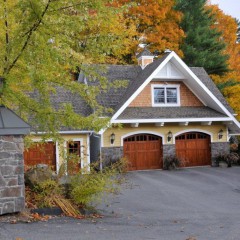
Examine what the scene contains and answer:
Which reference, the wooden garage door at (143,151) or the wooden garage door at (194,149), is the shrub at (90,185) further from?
the wooden garage door at (194,149)

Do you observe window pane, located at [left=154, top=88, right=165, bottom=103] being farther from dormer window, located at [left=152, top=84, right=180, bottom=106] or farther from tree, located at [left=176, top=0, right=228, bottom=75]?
tree, located at [left=176, top=0, right=228, bottom=75]

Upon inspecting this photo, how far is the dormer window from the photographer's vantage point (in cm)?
2238

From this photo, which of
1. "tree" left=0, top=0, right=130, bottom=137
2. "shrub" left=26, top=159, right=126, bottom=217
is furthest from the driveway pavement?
"tree" left=0, top=0, right=130, bottom=137

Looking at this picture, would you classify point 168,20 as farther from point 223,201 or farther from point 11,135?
point 11,135

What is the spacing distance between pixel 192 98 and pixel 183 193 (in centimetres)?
958

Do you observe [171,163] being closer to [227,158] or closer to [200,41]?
[227,158]

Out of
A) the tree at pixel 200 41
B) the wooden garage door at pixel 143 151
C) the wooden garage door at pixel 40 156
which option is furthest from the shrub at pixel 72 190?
the tree at pixel 200 41

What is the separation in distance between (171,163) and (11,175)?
13.4 metres

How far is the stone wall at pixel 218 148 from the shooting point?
75.4 feet

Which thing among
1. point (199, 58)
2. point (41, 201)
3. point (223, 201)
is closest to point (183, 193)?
point (223, 201)

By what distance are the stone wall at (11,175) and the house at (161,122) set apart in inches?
417

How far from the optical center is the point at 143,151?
21797mm

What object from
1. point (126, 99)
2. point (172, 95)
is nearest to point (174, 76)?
point (172, 95)

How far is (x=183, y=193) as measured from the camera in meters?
14.4
